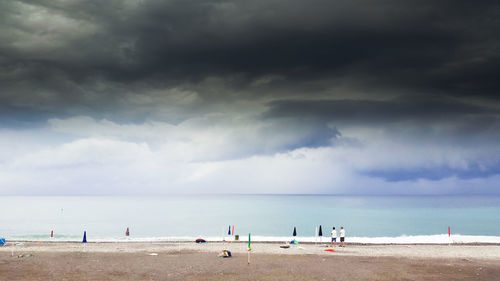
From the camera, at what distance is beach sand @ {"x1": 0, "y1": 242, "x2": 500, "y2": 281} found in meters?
24.8

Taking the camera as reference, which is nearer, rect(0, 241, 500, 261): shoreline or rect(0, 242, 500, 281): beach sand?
rect(0, 242, 500, 281): beach sand

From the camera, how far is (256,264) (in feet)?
94.7

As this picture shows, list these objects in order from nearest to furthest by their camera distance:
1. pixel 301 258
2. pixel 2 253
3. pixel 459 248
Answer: pixel 301 258
pixel 2 253
pixel 459 248

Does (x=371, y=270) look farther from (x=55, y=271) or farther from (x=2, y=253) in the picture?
(x=2, y=253)

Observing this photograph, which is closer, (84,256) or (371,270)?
(371,270)

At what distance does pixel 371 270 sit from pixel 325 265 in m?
3.41

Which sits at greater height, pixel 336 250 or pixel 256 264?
pixel 336 250

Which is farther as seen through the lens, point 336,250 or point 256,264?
point 336,250

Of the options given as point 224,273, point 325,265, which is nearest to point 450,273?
point 325,265

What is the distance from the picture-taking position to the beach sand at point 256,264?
24.8m

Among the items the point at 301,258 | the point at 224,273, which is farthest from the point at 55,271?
the point at 301,258

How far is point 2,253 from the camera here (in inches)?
1358

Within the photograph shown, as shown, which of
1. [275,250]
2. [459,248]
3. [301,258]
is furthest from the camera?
[459,248]

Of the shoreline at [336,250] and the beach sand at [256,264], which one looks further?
the shoreline at [336,250]
